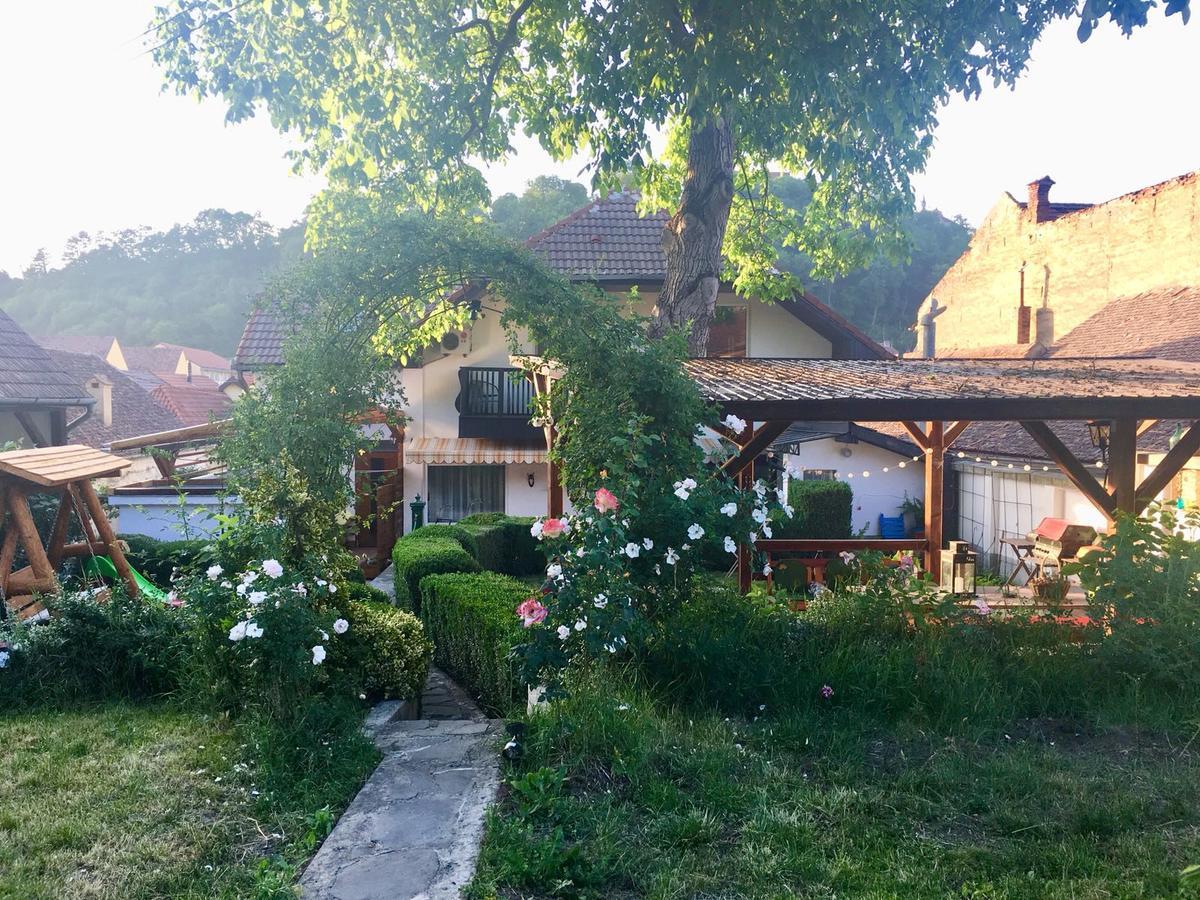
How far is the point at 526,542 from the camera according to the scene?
52.6 ft

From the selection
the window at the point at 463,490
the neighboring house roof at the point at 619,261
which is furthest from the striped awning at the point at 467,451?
the neighboring house roof at the point at 619,261

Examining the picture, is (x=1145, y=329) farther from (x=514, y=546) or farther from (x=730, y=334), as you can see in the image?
(x=514, y=546)

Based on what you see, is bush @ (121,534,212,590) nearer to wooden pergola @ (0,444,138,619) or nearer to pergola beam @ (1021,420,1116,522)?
wooden pergola @ (0,444,138,619)

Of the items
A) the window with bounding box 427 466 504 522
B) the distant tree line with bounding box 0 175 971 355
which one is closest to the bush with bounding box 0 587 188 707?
the window with bounding box 427 466 504 522

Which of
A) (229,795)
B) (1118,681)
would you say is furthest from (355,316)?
(1118,681)

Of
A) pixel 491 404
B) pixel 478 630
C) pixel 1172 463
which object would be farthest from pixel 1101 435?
pixel 491 404

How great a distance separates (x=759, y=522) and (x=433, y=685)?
383cm

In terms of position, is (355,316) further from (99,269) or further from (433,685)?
(99,269)

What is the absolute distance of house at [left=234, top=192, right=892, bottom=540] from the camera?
1756 centimetres

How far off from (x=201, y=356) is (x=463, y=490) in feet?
167

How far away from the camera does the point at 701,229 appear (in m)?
10.5

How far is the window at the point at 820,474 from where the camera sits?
21250 millimetres

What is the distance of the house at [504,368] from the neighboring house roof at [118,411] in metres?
14.9

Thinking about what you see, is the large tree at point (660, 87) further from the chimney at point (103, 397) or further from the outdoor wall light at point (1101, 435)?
the chimney at point (103, 397)
